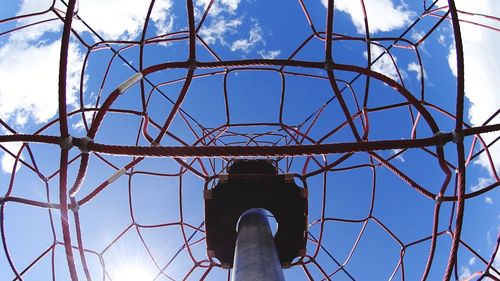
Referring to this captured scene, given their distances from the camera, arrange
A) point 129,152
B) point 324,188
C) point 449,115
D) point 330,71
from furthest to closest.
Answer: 1. point 324,188
2. point 449,115
3. point 330,71
4. point 129,152

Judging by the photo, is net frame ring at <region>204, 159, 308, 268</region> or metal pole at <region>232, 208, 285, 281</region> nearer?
metal pole at <region>232, 208, 285, 281</region>

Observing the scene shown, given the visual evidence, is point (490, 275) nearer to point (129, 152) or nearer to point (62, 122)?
point (129, 152)

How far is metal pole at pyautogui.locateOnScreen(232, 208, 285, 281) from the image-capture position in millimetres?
4477

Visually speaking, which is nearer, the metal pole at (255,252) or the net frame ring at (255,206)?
the metal pole at (255,252)

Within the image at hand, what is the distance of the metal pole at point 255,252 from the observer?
4.48m

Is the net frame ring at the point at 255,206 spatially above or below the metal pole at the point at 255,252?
above

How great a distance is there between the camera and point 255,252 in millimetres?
5191

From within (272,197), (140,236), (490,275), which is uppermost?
(140,236)

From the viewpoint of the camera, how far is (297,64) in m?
6.62

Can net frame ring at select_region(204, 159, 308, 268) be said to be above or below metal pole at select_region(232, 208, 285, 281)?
above

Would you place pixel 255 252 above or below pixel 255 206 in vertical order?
below

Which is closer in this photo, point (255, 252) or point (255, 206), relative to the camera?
point (255, 252)

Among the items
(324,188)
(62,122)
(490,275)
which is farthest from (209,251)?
(490,275)

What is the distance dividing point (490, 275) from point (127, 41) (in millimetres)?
8882
